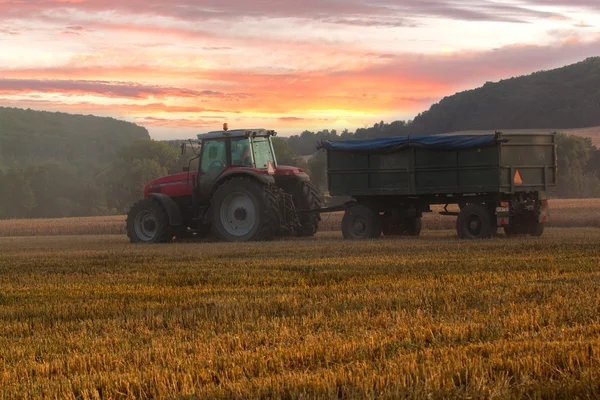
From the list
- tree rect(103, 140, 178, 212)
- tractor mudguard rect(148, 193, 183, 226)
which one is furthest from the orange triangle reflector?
tree rect(103, 140, 178, 212)

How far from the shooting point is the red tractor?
21.5 meters

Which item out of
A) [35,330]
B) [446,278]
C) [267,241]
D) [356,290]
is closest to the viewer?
[35,330]

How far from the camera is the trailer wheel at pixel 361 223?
2167cm

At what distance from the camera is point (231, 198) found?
21.9 metres

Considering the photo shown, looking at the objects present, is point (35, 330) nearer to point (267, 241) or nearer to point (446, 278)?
point (446, 278)

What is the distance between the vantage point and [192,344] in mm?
7828

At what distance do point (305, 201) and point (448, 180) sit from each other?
A: 157 inches

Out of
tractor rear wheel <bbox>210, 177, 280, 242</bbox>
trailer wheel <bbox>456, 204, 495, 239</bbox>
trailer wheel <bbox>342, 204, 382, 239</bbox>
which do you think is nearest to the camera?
trailer wheel <bbox>456, 204, 495, 239</bbox>

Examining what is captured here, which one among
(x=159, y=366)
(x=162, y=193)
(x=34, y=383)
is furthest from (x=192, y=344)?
(x=162, y=193)

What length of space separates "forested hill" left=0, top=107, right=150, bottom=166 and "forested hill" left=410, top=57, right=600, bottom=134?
4875 cm

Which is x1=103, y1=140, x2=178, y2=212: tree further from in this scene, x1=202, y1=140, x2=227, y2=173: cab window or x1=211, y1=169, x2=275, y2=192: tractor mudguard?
x1=211, y1=169, x2=275, y2=192: tractor mudguard

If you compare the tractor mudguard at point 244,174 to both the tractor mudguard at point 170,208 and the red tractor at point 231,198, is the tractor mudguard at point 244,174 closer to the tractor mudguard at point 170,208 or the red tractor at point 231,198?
the red tractor at point 231,198

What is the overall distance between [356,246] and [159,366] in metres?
11.8

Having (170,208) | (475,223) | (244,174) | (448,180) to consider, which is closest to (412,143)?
(448,180)
